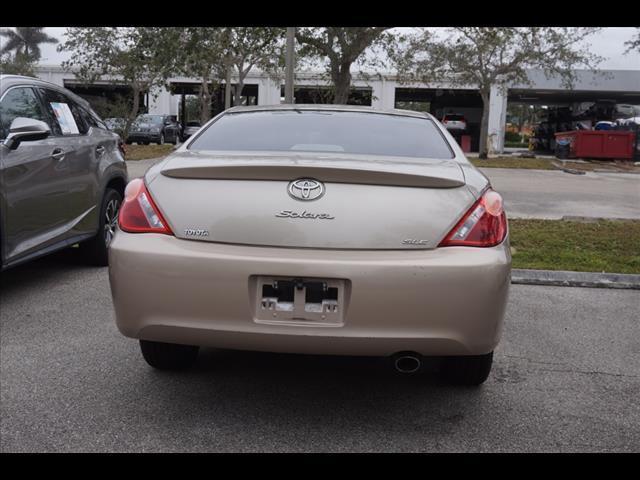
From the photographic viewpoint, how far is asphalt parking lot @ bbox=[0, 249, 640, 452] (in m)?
2.87

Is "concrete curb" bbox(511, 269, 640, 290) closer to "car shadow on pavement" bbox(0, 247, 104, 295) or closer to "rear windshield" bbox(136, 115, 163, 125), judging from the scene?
"car shadow on pavement" bbox(0, 247, 104, 295)

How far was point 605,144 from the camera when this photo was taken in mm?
26891

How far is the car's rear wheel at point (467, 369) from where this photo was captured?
3.34 m

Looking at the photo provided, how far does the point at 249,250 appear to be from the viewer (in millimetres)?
2832

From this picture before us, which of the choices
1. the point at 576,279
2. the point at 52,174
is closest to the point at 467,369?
the point at 576,279

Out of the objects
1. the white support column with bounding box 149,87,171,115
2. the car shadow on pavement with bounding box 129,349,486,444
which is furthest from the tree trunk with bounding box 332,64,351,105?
the white support column with bounding box 149,87,171,115

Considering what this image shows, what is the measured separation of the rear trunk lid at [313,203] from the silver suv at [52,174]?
2183 millimetres

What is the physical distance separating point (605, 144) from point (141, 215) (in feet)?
88.6

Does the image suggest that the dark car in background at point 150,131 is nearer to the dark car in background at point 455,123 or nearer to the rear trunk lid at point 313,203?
the dark car in background at point 455,123

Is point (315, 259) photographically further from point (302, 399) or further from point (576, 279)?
point (576, 279)

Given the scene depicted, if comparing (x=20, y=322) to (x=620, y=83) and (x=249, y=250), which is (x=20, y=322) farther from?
(x=620, y=83)

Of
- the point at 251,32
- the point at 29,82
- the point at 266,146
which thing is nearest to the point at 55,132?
the point at 29,82

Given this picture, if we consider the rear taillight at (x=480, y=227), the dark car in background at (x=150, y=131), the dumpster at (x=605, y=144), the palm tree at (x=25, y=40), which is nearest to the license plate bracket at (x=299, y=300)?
the rear taillight at (x=480, y=227)

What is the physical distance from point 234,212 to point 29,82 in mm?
3379
